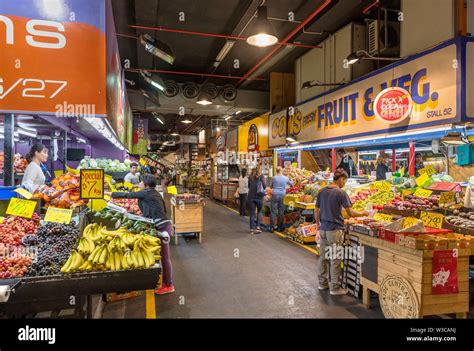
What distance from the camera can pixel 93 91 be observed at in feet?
10.1

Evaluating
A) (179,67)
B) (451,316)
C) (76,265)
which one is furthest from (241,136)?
(76,265)

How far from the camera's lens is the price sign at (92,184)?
328 cm

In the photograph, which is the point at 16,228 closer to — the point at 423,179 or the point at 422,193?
the point at 422,193

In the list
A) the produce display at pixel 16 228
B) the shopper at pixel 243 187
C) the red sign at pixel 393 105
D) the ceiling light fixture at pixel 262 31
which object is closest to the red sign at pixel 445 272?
the red sign at pixel 393 105

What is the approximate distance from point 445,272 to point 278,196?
18.7ft

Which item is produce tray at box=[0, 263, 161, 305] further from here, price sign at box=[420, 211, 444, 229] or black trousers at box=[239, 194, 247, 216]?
black trousers at box=[239, 194, 247, 216]

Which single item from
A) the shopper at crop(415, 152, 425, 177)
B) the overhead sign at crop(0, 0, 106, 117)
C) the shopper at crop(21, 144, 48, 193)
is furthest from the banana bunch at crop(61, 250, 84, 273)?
the shopper at crop(415, 152, 425, 177)

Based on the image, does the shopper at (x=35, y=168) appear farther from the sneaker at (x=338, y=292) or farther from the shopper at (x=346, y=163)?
the shopper at (x=346, y=163)

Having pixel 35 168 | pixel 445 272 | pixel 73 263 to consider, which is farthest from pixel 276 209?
pixel 73 263

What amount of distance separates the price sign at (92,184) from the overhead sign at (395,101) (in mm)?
5329

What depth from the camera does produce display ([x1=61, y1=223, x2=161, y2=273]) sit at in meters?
2.29

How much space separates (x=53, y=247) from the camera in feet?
8.45
